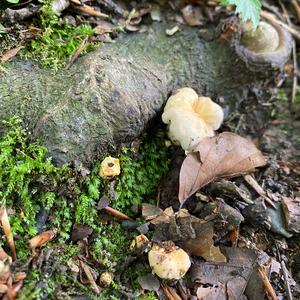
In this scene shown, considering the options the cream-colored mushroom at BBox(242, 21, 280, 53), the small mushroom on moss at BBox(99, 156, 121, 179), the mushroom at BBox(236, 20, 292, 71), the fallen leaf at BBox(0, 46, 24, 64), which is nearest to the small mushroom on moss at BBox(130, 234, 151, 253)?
the small mushroom on moss at BBox(99, 156, 121, 179)

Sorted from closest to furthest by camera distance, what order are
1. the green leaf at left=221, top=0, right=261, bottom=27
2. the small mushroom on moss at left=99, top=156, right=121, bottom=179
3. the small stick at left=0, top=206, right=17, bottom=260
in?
the small stick at left=0, top=206, right=17, bottom=260
the small mushroom on moss at left=99, top=156, right=121, bottom=179
the green leaf at left=221, top=0, right=261, bottom=27

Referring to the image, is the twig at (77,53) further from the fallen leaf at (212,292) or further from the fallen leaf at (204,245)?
the fallen leaf at (212,292)

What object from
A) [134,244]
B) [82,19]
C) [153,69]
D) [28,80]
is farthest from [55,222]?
[82,19]

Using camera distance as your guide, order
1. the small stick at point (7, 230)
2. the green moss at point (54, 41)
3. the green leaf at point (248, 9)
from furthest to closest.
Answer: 1. the green leaf at point (248, 9)
2. the green moss at point (54, 41)
3. the small stick at point (7, 230)

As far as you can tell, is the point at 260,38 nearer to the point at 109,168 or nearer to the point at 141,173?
the point at 141,173

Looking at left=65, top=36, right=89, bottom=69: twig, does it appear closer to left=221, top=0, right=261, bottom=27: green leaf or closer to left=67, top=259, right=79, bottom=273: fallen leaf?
left=221, top=0, right=261, bottom=27: green leaf

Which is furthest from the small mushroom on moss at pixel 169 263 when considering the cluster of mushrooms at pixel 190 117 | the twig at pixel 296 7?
the twig at pixel 296 7

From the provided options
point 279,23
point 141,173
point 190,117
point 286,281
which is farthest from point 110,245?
point 279,23
